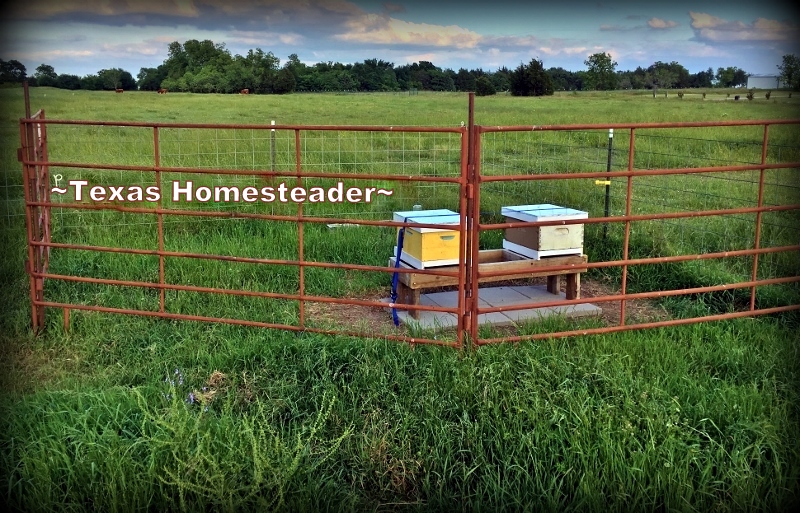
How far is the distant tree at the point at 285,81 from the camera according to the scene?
19747mm

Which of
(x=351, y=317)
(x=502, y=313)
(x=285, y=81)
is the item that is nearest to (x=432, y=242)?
(x=502, y=313)

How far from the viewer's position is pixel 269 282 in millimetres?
6801

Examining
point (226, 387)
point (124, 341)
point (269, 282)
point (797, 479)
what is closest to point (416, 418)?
point (226, 387)

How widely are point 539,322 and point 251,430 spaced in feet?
8.17

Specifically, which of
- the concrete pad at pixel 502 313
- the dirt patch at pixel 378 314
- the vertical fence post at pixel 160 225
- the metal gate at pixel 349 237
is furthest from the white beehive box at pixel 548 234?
the vertical fence post at pixel 160 225

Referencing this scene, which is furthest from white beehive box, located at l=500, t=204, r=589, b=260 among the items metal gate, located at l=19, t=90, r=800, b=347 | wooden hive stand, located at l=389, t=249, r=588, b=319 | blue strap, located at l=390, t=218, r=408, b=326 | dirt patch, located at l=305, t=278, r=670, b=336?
blue strap, located at l=390, t=218, r=408, b=326

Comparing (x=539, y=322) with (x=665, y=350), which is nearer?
(x=665, y=350)

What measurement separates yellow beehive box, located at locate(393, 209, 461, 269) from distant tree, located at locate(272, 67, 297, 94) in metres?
14.8

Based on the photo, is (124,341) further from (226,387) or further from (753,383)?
(753,383)

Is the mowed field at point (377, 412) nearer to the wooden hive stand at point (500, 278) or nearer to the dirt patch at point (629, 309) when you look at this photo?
the dirt patch at point (629, 309)

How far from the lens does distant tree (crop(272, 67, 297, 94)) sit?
19.7 metres

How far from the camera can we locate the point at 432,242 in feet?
19.0

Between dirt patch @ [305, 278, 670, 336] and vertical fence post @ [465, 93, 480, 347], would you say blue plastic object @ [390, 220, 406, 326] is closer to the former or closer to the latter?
dirt patch @ [305, 278, 670, 336]

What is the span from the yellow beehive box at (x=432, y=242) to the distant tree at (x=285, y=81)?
14.8m
